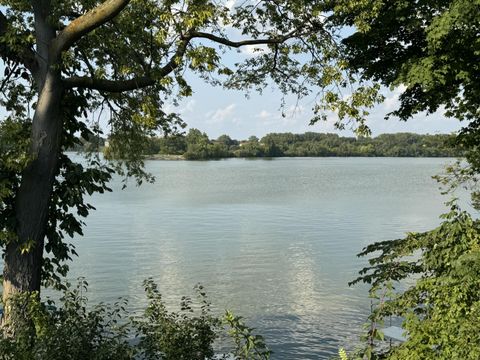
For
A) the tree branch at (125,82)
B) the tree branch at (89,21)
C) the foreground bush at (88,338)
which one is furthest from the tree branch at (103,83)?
the foreground bush at (88,338)

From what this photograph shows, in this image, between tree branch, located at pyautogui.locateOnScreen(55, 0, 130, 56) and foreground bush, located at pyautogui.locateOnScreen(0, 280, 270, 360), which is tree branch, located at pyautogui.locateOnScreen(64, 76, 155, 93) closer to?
tree branch, located at pyautogui.locateOnScreen(55, 0, 130, 56)

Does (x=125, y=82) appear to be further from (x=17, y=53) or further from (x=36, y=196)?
(x=36, y=196)

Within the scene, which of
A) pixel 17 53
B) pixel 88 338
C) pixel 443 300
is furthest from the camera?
pixel 17 53

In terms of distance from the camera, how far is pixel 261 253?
94.0 ft

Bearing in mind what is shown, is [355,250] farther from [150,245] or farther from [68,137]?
[68,137]

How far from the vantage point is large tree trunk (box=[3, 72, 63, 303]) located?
9156 millimetres

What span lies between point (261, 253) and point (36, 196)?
20.4 metres

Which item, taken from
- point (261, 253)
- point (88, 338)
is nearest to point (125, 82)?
point (88, 338)

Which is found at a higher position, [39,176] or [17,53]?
[17,53]

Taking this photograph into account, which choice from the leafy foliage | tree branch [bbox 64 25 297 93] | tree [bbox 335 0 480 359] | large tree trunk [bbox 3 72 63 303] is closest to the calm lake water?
tree [bbox 335 0 480 359]

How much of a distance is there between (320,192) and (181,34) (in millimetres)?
57207

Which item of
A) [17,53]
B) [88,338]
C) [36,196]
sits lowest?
[88,338]

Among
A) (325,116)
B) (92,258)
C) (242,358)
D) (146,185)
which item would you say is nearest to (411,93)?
(325,116)

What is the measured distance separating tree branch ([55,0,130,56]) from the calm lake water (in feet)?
33.6
